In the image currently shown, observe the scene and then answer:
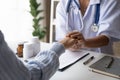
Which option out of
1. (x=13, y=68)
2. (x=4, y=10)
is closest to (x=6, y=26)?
(x=4, y=10)

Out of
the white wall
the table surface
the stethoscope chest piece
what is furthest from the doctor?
the white wall

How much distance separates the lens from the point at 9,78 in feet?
2.04

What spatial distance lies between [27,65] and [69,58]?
0.47 m

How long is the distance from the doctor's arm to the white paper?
0.27 feet

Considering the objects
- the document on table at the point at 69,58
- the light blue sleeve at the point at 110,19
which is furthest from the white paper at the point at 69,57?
the light blue sleeve at the point at 110,19

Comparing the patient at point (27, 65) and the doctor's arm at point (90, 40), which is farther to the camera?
the doctor's arm at point (90, 40)

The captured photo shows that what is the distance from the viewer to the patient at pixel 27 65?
0.60m

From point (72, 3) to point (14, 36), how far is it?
1395 millimetres

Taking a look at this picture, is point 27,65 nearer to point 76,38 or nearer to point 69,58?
point 69,58

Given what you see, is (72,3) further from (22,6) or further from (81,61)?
(22,6)

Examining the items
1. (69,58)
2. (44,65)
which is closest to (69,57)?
(69,58)

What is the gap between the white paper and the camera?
1.13m

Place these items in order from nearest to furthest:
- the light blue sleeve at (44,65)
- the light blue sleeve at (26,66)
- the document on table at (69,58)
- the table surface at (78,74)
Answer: the light blue sleeve at (26,66) → the light blue sleeve at (44,65) → the table surface at (78,74) → the document on table at (69,58)

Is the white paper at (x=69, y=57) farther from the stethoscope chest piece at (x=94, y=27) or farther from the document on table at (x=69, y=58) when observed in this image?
the stethoscope chest piece at (x=94, y=27)
